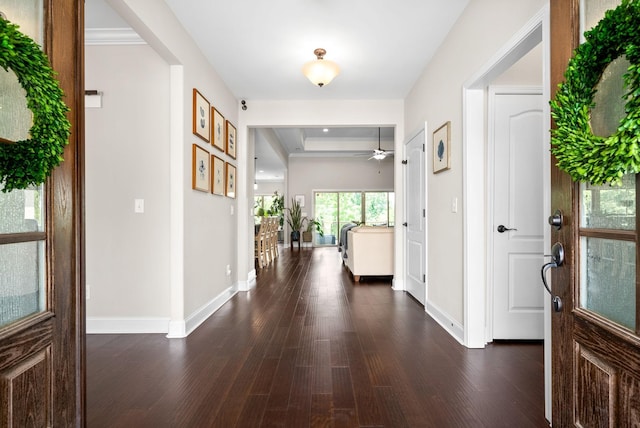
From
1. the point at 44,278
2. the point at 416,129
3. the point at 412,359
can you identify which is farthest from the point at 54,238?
the point at 416,129

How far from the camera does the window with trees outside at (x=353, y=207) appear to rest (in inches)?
416

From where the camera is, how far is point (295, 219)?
10.2 m

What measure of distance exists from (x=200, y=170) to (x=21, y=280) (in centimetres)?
217

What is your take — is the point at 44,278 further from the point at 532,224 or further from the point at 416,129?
the point at 416,129

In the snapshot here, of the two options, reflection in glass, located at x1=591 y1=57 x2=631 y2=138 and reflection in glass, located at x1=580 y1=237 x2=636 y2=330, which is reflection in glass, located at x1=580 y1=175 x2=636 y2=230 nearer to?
reflection in glass, located at x1=580 y1=237 x2=636 y2=330

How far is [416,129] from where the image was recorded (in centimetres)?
402

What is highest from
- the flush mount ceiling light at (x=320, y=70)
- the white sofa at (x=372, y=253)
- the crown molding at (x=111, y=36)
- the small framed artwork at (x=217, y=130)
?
the crown molding at (x=111, y=36)

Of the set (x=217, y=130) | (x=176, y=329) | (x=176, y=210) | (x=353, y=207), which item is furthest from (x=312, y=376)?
(x=353, y=207)

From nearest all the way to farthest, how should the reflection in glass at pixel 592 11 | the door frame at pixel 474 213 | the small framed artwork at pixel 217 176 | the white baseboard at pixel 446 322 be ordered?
1. the reflection in glass at pixel 592 11
2. the door frame at pixel 474 213
3. the white baseboard at pixel 446 322
4. the small framed artwork at pixel 217 176

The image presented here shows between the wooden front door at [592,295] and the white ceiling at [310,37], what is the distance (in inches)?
64.2

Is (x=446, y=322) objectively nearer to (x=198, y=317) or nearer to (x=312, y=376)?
(x=312, y=376)

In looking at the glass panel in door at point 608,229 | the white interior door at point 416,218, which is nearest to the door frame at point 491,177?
the white interior door at point 416,218

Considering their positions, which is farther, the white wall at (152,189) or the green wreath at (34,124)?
the white wall at (152,189)

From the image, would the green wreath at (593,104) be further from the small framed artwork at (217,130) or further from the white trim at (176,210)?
the small framed artwork at (217,130)
